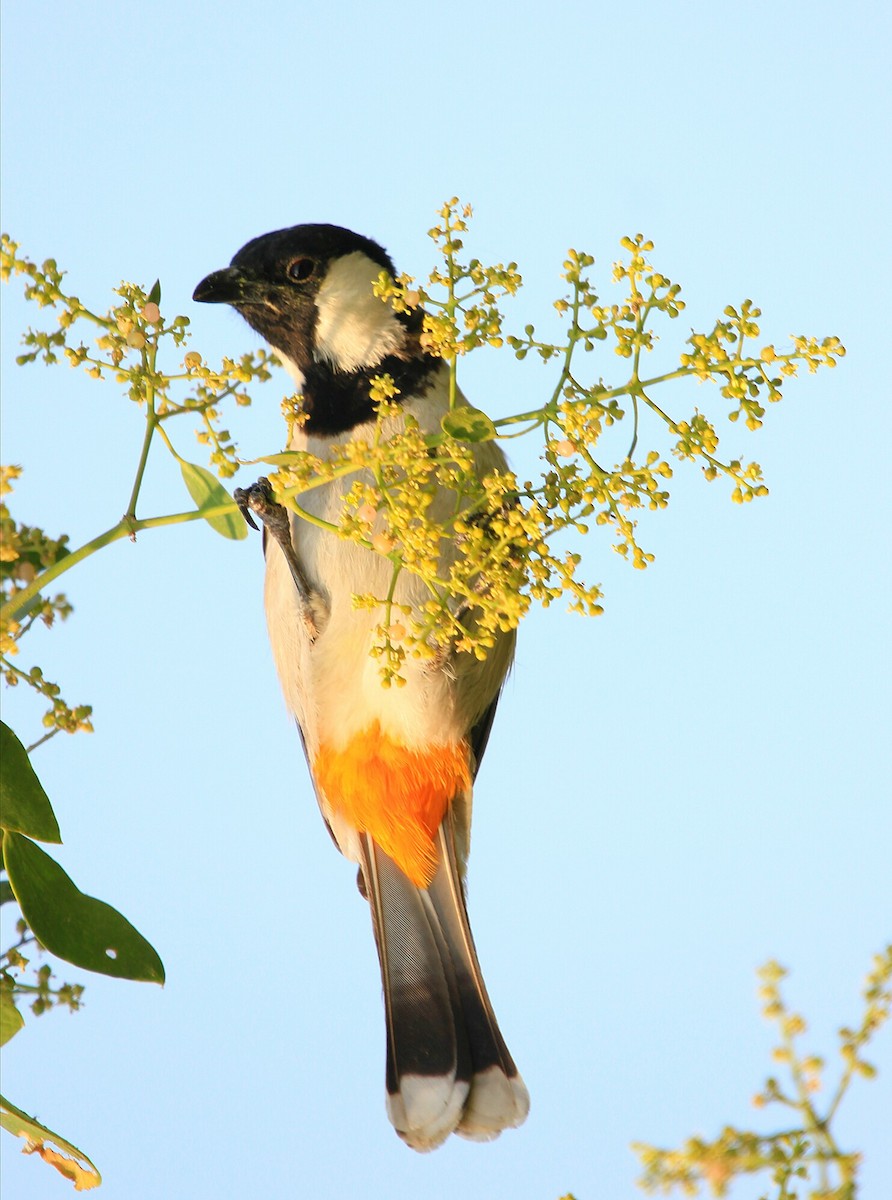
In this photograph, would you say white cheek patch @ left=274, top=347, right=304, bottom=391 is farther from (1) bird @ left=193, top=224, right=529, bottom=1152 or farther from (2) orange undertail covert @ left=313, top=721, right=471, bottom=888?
(2) orange undertail covert @ left=313, top=721, right=471, bottom=888

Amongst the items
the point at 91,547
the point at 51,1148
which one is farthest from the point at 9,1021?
the point at 91,547

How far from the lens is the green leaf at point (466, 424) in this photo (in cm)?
142

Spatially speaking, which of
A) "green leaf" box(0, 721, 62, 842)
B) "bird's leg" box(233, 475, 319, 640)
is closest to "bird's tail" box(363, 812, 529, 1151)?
"bird's leg" box(233, 475, 319, 640)

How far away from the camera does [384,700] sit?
2.34 meters

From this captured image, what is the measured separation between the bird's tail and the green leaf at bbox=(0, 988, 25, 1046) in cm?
94

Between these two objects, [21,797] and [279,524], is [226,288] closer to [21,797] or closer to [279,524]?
[279,524]

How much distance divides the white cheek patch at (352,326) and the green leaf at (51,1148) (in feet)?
4.69

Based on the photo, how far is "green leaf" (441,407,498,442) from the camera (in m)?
1.42

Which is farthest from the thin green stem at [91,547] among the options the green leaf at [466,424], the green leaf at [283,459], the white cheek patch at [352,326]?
the white cheek patch at [352,326]

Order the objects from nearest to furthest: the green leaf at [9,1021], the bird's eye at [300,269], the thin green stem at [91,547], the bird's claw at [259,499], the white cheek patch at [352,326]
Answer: the thin green stem at [91,547], the green leaf at [9,1021], the bird's claw at [259,499], the white cheek patch at [352,326], the bird's eye at [300,269]

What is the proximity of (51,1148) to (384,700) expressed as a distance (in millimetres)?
1133

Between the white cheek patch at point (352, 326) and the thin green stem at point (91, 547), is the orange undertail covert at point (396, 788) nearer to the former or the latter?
the white cheek patch at point (352, 326)

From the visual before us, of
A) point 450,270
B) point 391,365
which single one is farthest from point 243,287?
point 450,270

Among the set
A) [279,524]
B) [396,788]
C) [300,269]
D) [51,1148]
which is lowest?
[51,1148]
